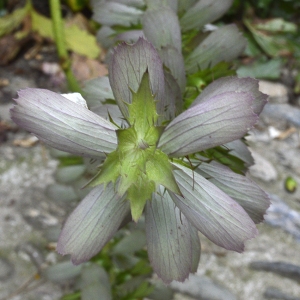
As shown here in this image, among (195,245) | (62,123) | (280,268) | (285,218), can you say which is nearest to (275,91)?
(285,218)

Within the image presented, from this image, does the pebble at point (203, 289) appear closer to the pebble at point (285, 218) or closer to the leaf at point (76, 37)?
the pebble at point (285, 218)

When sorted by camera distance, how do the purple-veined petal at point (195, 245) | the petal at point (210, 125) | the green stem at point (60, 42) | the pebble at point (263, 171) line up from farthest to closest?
1. the pebble at point (263, 171)
2. the green stem at point (60, 42)
3. the purple-veined petal at point (195, 245)
4. the petal at point (210, 125)

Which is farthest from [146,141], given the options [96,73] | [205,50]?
[96,73]

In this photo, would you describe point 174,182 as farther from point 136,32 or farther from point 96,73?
point 96,73

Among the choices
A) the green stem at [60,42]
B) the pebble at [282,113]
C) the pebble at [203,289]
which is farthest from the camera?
the pebble at [282,113]

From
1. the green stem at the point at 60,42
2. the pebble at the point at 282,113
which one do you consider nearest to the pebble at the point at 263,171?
the pebble at the point at 282,113

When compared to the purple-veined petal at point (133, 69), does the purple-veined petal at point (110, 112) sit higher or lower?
lower

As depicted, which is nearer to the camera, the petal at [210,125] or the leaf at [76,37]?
the petal at [210,125]
